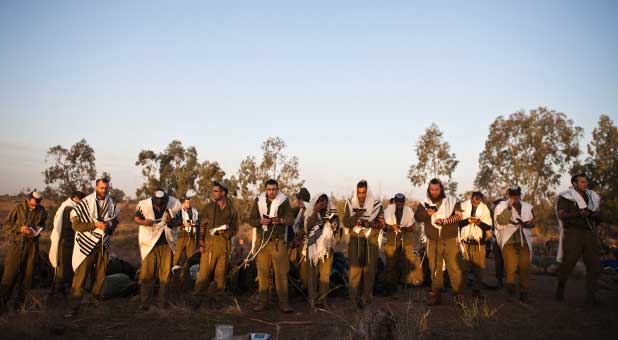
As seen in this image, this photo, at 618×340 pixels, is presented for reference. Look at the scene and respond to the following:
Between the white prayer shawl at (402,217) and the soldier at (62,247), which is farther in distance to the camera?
the white prayer shawl at (402,217)

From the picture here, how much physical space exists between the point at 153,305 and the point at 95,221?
67.0 inches

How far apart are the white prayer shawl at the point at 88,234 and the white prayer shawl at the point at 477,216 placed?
20.6 ft

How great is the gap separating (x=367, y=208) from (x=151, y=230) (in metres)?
3.65

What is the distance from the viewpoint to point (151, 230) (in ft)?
25.1

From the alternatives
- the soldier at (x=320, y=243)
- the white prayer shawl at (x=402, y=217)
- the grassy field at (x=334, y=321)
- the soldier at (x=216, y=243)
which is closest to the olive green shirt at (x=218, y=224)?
the soldier at (x=216, y=243)

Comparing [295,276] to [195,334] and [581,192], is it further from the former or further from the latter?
[581,192]

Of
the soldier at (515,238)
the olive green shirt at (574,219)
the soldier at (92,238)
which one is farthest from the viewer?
the soldier at (515,238)

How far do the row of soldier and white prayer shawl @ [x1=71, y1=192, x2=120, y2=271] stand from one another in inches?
0.6

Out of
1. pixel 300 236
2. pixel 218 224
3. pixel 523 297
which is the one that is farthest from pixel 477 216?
pixel 218 224

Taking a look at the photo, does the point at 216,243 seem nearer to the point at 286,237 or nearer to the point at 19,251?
the point at 286,237

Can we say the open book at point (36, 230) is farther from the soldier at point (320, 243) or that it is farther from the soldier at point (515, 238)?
the soldier at point (515, 238)

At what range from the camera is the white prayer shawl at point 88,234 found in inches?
283

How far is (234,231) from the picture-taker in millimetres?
8297

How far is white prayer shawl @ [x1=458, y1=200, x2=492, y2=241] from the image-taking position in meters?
8.70
